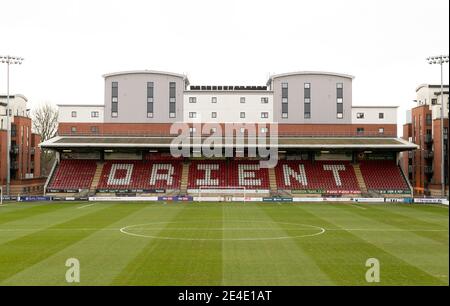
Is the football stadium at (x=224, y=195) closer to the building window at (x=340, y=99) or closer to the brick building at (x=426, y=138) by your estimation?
the building window at (x=340, y=99)

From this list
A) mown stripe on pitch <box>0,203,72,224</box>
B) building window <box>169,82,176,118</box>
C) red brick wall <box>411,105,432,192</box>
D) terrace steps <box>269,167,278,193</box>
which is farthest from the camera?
building window <box>169,82,176,118</box>

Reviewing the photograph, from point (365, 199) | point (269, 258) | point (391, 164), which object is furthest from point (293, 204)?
point (269, 258)

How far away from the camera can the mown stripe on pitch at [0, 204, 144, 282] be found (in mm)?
19531

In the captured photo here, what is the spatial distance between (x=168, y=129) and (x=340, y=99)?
25.7 meters

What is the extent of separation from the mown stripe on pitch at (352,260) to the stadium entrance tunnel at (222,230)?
6.29 ft

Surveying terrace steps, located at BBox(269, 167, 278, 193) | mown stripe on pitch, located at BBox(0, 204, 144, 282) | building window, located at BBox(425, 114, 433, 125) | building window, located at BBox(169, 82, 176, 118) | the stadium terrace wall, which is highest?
building window, located at BBox(169, 82, 176, 118)

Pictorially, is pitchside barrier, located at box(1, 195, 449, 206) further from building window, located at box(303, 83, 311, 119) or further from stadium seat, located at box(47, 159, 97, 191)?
building window, located at box(303, 83, 311, 119)

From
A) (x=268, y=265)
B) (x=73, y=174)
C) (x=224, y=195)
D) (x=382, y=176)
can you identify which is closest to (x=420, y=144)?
(x=382, y=176)

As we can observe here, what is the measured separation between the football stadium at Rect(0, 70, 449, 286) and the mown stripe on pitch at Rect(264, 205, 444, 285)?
78 millimetres

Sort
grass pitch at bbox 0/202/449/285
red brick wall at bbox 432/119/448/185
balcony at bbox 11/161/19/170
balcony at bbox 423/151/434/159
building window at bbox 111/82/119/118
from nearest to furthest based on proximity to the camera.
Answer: grass pitch at bbox 0/202/449/285 → red brick wall at bbox 432/119/448/185 → balcony at bbox 423/151/434/159 → building window at bbox 111/82/119/118 → balcony at bbox 11/161/19/170

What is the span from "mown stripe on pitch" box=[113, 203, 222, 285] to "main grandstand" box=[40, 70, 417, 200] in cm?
3313

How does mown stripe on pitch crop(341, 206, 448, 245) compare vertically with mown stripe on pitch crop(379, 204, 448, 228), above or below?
below

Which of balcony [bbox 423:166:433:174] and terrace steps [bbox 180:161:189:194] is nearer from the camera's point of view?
terrace steps [bbox 180:161:189:194]

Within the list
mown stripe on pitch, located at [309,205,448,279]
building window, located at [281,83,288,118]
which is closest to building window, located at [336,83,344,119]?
building window, located at [281,83,288,118]
